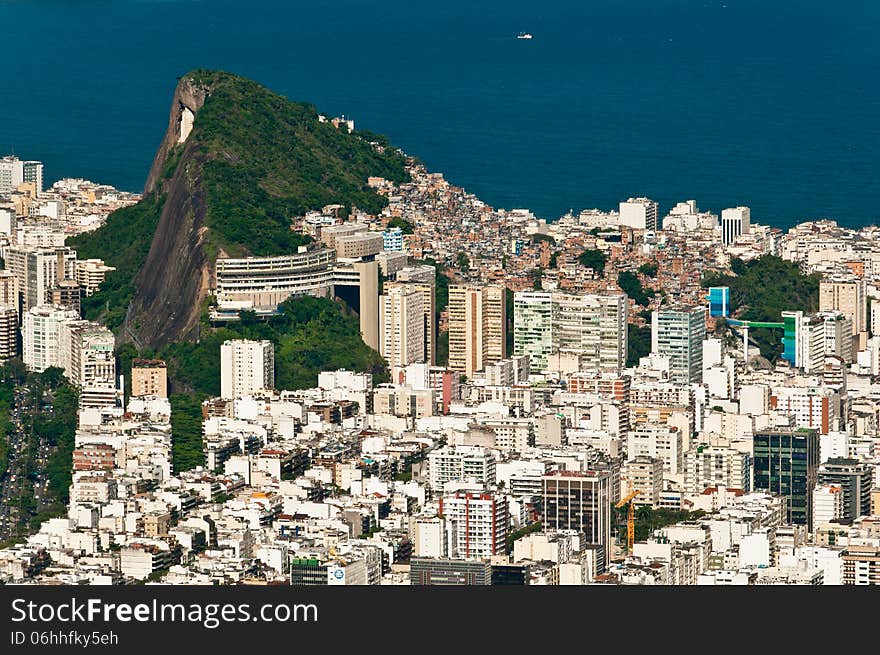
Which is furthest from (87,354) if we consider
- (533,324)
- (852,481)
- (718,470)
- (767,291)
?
(767,291)

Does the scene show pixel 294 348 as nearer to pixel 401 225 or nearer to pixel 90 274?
pixel 90 274

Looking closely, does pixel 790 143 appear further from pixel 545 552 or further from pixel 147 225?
pixel 545 552

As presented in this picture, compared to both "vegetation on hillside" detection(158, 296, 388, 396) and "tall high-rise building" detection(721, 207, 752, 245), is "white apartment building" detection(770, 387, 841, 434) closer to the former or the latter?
"vegetation on hillside" detection(158, 296, 388, 396)

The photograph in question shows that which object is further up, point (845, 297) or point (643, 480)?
point (845, 297)

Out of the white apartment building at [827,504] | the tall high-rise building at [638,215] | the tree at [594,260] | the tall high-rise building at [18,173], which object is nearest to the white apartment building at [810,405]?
the white apartment building at [827,504]

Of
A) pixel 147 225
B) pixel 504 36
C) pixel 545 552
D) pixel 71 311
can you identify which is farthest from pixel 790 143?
pixel 545 552

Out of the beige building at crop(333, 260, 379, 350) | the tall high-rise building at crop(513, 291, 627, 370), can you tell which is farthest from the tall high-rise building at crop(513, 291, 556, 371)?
the beige building at crop(333, 260, 379, 350)
